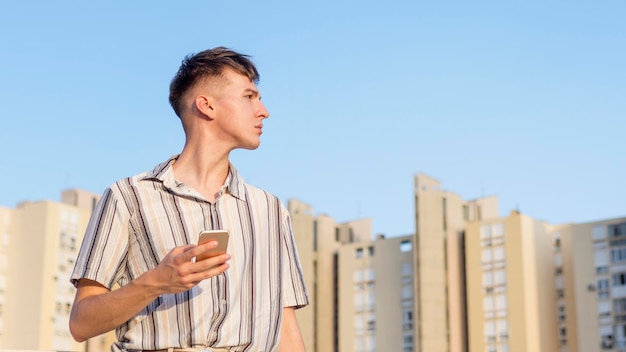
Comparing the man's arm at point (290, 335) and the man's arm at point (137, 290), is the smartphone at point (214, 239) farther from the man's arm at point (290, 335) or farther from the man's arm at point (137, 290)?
the man's arm at point (290, 335)

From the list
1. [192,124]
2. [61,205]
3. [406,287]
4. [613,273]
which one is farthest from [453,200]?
[192,124]

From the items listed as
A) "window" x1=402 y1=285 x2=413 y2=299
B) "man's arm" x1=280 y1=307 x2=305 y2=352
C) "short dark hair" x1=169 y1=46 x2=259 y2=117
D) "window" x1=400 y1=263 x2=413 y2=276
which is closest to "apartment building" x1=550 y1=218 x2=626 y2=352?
"window" x1=402 y1=285 x2=413 y2=299

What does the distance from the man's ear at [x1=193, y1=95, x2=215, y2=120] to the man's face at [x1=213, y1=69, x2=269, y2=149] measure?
0.5 inches

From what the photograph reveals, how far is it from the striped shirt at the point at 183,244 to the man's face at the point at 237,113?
0.13 metres

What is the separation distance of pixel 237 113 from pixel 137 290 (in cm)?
71

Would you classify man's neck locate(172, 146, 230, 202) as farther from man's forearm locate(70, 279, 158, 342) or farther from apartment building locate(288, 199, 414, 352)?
apartment building locate(288, 199, 414, 352)

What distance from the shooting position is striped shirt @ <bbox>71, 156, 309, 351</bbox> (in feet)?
9.86

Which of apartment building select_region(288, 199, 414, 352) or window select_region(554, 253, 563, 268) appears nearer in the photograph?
window select_region(554, 253, 563, 268)

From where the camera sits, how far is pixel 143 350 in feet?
9.82

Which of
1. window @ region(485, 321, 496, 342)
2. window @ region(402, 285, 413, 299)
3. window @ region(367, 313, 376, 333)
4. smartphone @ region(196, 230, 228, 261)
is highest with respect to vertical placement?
window @ region(402, 285, 413, 299)

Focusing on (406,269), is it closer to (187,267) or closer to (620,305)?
(620,305)

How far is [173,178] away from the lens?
3.25m

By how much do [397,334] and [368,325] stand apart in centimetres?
279

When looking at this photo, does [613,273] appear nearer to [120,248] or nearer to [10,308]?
[10,308]
